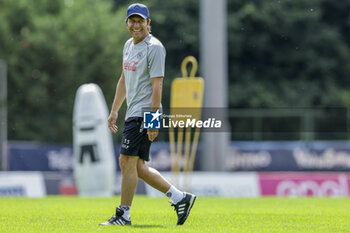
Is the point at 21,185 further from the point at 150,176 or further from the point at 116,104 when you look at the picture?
the point at 150,176

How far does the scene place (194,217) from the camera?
26.6ft

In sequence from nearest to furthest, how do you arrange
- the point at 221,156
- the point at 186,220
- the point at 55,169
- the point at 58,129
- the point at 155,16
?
the point at 186,220, the point at 221,156, the point at 55,169, the point at 58,129, the point at 155,16

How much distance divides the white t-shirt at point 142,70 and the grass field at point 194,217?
1.09 meters

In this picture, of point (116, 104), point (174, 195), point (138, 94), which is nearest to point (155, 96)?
point (138, 94)

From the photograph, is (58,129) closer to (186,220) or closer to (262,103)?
(262,103)

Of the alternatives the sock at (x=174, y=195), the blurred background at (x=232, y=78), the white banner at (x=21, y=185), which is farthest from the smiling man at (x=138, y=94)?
the blurred background at (x=232, y=78)

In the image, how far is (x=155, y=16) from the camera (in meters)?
31.7

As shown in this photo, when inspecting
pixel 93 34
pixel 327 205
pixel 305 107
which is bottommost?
pixel 327 205

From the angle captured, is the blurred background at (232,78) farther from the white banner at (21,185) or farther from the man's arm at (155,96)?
the man's arm at (155,96)

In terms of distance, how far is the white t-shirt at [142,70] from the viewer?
7.01 m

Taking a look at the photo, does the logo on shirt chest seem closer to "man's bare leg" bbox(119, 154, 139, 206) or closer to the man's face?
the man's face

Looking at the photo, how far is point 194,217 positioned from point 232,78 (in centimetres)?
2707

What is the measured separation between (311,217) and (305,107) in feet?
79.0

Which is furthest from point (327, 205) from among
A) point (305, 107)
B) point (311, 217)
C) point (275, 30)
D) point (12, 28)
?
point (275, 30)
